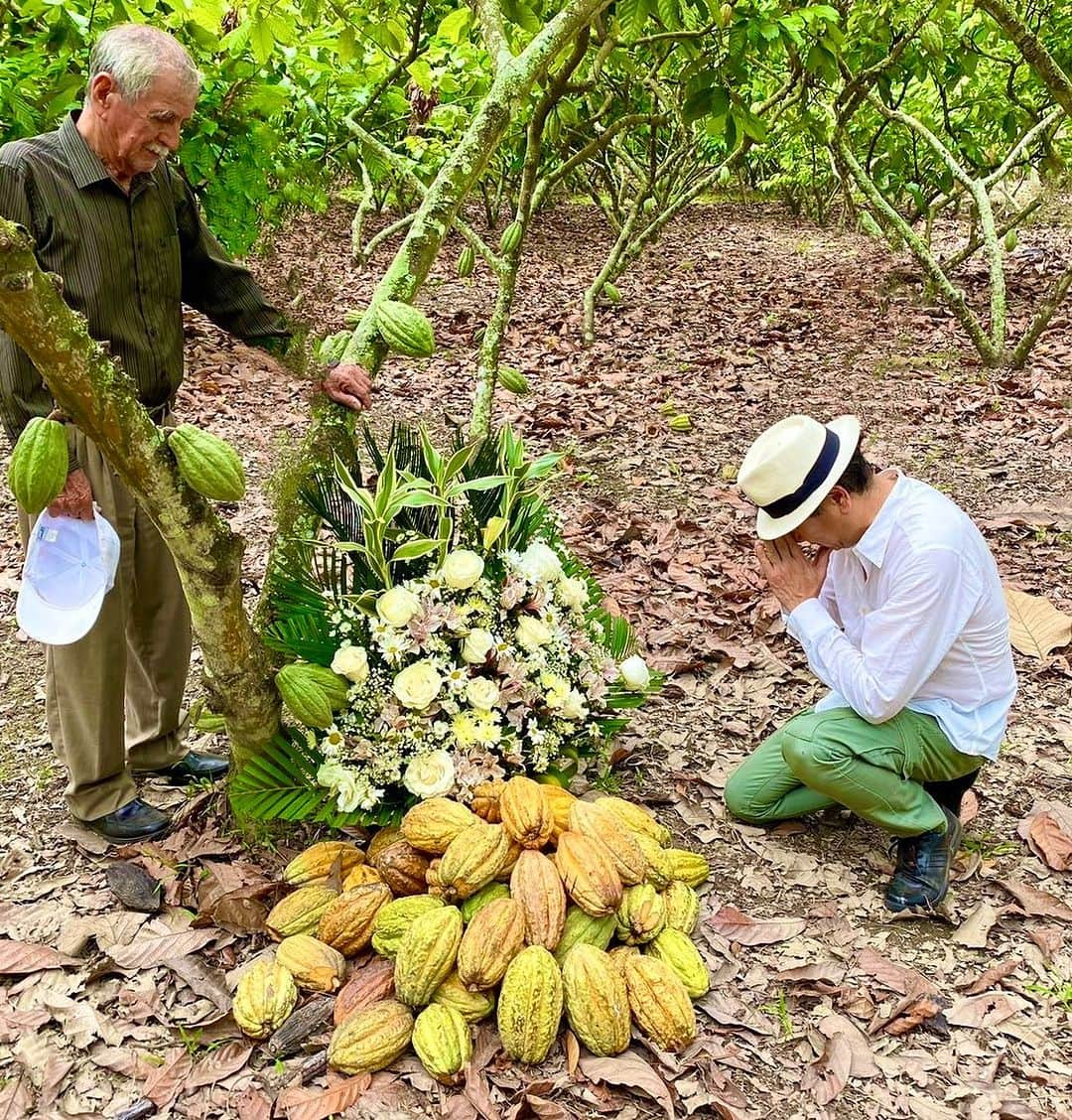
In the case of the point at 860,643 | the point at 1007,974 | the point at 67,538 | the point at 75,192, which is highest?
the point at 75,192

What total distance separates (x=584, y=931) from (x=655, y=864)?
0.25 meters

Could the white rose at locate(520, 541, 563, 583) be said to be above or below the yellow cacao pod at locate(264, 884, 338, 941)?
above

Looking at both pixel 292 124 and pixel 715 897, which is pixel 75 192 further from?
pixel 292 124

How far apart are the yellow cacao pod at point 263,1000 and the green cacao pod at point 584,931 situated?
538mm

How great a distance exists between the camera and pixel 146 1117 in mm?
1805

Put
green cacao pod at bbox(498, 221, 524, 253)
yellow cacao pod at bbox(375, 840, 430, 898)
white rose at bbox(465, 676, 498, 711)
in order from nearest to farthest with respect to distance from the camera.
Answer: yellow cacao pod at bbox(375, 840, 430, 898) < white rose at bbox(465, 676, 498, 711) < green cacao pod at bbox(498, 221, 524, 253)

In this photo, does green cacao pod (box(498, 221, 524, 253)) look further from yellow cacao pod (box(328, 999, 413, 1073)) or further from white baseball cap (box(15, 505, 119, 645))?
yellow cacao pod (box(328, 999, 413, 1073))

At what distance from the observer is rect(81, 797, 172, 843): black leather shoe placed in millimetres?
2520

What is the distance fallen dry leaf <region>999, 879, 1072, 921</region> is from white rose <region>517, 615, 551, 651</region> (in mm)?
1245

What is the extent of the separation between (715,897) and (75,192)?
218 cm

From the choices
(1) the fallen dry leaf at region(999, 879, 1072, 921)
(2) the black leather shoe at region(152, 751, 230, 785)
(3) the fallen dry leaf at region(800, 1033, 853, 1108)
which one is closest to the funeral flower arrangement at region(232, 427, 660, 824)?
(2) the black leather shoe at region(152, 751, 230, 785)

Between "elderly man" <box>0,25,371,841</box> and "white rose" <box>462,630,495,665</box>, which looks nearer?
"elderly man" <box>0,25,371,841</box>

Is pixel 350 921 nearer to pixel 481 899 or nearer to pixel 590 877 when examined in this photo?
pixel 481 899

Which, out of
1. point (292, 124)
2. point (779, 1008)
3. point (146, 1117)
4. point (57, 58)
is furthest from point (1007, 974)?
point (292, 124)
